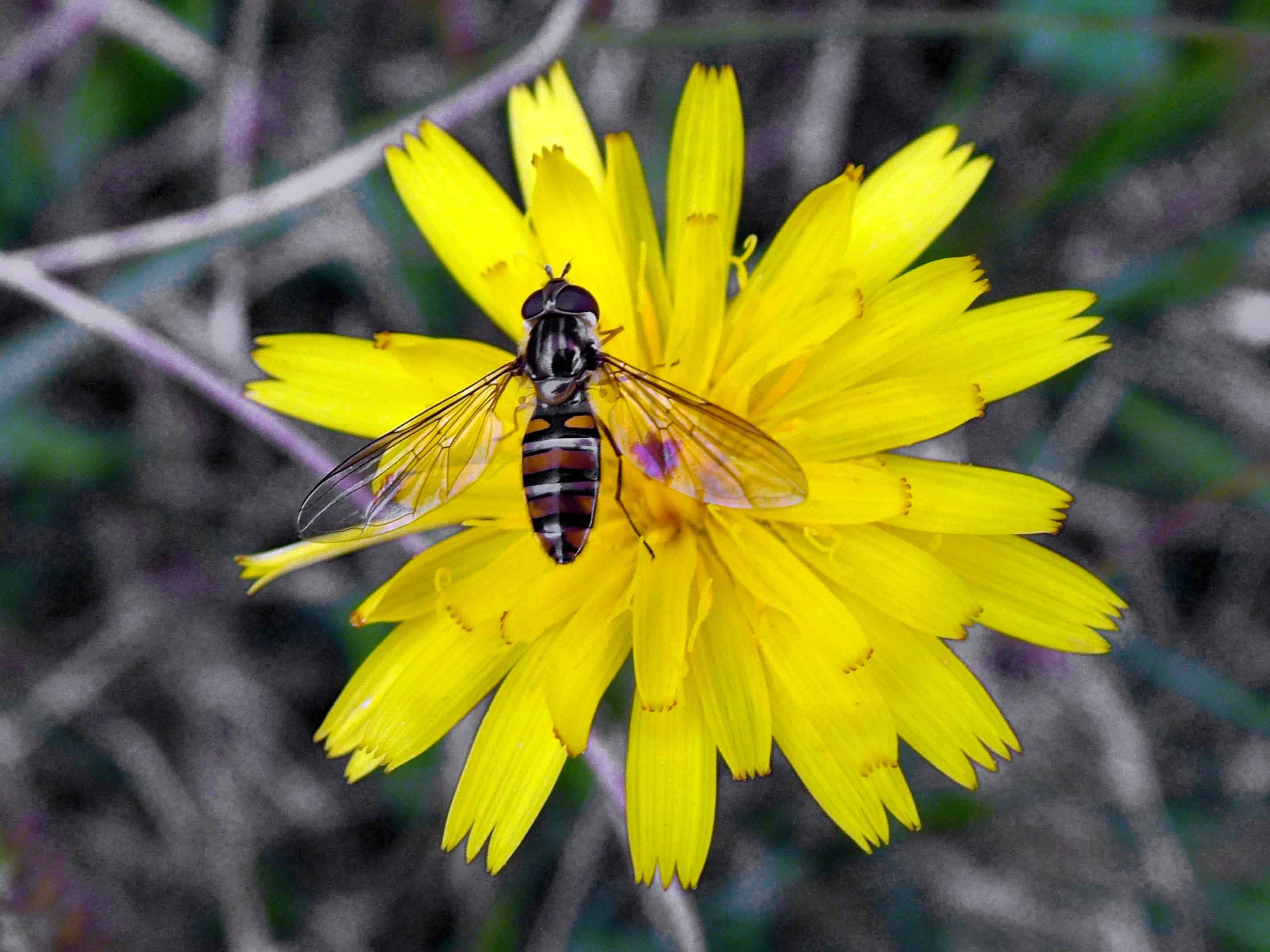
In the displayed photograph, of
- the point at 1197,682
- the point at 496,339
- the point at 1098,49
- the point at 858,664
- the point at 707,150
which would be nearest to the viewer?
the point at 858,664

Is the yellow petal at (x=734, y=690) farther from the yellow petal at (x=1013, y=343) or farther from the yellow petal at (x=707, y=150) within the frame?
the yellow petal at (x=707, y=150)

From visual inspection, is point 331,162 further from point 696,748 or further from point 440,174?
point 696,748

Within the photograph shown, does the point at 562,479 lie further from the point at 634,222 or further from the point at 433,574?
the point at 634,222

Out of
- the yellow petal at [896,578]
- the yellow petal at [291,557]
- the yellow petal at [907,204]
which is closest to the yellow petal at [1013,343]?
the yellow petal at [907,204]

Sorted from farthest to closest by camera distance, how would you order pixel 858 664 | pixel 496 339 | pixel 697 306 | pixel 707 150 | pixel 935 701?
pixel 496 339 → pixel 707 150 → pixel 697 306 → pixel 935 701 → pixel 858 664

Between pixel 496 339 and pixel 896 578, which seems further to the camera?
pixel 496 339

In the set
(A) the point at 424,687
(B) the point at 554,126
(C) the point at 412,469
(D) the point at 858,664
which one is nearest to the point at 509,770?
(A) the point at 424,687

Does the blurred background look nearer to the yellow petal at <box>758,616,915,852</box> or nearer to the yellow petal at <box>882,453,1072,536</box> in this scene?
the yellow petal at <box>758,616,915,852</box>
